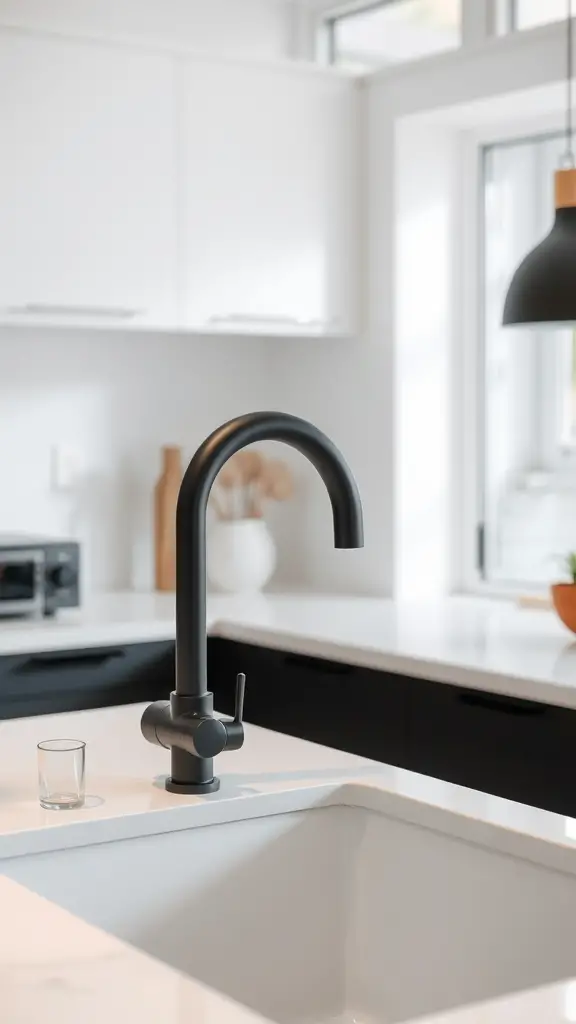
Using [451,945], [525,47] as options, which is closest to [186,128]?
[525,47]

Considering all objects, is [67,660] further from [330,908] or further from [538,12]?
[538,12]

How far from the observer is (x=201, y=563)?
1.49m

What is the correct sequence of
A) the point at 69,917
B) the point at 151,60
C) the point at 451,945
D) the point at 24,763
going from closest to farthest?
the point at 69,917 < the point at 451,945 < the point at 24,763 < the point at 151,60

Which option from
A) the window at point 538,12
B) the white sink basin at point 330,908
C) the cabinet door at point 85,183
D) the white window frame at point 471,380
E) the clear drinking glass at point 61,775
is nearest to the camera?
the white sink basin at point 330,908

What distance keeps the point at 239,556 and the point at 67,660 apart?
0.77 m

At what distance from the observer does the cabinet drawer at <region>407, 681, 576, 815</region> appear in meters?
2.50

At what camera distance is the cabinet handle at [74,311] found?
3330 mm

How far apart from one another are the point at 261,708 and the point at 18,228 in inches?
48.4

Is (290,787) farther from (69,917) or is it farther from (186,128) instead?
(186,128)

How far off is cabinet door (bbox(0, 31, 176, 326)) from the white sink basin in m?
2.08

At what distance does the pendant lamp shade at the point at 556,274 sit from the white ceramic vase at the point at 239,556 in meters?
1.65

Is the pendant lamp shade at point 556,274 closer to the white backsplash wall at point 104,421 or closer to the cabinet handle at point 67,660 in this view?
the cabinet handle at point 67,660

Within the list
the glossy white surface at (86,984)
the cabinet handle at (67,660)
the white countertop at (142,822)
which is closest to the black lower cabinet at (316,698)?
the cabinet handle at (67,660)

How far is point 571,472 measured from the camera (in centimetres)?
372
